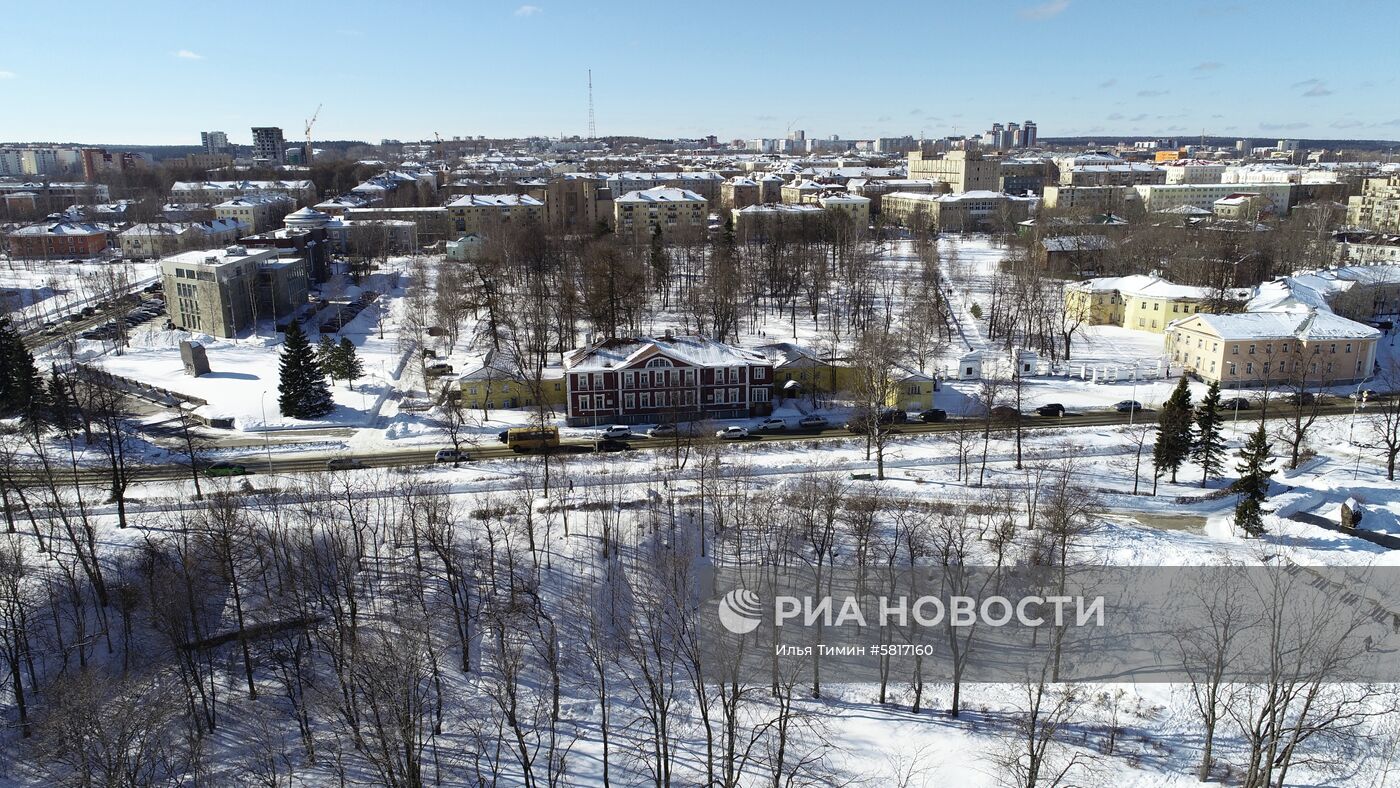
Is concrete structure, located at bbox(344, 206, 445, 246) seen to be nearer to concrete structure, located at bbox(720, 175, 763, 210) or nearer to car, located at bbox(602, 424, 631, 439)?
concrete structure, located at bbox(720, 175, 763, 210)

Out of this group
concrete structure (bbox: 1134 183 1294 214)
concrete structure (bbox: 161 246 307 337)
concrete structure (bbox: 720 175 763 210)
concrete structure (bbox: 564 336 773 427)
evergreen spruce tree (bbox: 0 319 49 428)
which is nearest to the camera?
evergreen spruce tree (bbox: 0 319 49 428)

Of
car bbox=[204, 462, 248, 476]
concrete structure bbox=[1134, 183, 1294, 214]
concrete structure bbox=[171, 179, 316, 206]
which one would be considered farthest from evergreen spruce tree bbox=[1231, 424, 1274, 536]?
concrete structure bbox=[171, 179, 316, 206]

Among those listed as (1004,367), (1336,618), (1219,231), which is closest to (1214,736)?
(1336,618)

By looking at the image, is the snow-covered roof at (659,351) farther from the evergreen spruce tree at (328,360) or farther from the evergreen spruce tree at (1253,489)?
the evergreen spruce tree at (1253,489)

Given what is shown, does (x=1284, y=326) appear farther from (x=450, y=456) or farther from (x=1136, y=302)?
(x=450, y=456)

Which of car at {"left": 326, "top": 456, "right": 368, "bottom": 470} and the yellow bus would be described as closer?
car at {"left": 326, "top": 456, "right": 368, "bottom": 470}

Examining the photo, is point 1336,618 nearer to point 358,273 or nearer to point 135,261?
point 358,273
